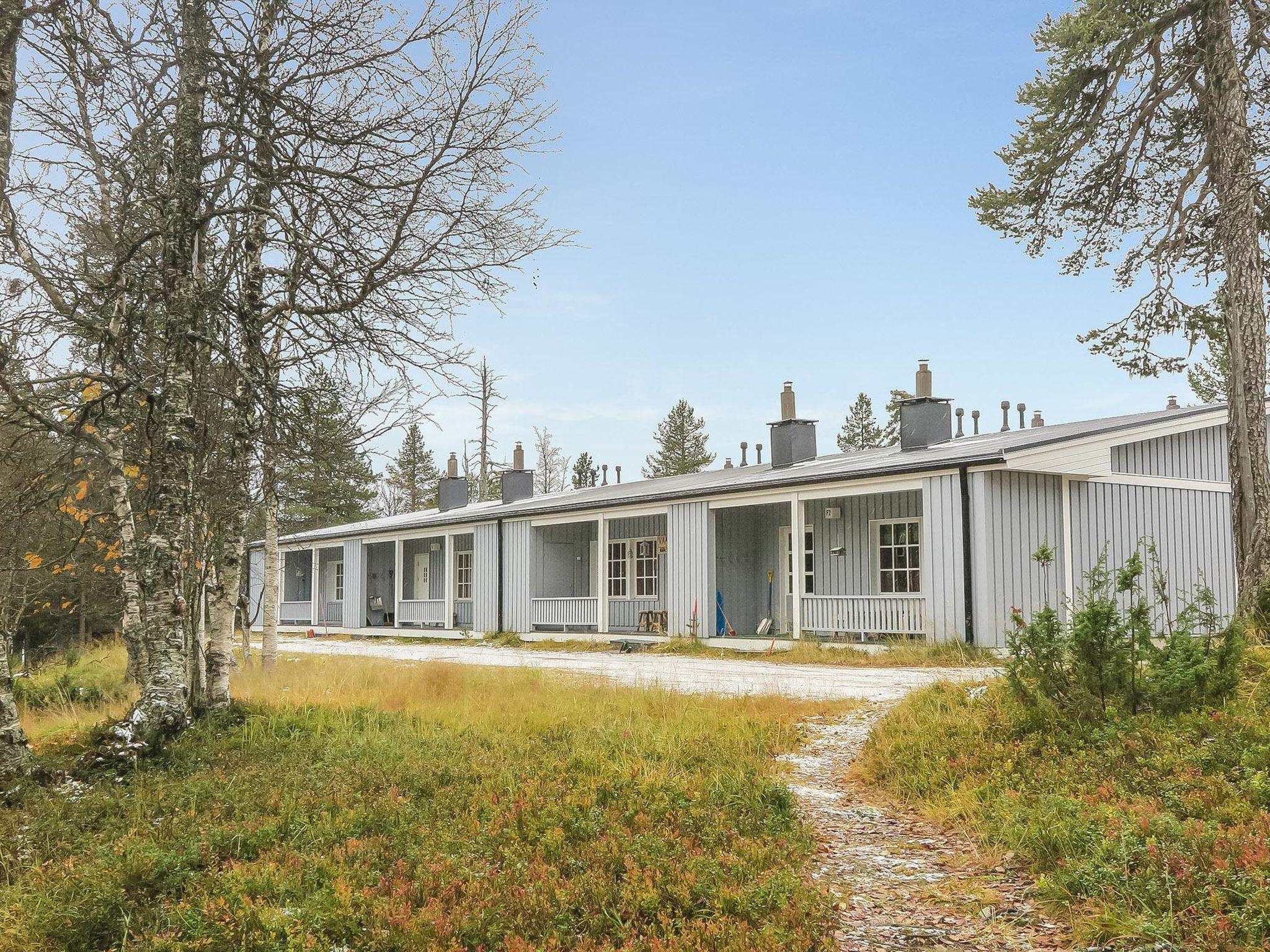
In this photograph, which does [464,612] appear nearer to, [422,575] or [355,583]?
[422,575]

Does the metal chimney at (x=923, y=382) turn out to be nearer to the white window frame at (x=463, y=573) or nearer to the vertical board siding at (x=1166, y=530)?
the vertical board siding at (x=1166, y=530)

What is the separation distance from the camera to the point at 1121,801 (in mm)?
5367

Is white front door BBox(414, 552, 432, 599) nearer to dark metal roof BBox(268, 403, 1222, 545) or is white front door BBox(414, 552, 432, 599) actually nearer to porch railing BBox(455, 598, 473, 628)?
dark metal roof BBox(268, 403, 1222, 545)

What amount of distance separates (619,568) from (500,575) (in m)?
3.47

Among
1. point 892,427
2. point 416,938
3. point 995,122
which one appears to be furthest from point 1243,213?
point 892,427

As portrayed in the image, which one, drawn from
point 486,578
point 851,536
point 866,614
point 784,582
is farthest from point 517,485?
point 866,614

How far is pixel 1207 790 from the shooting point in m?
5.30

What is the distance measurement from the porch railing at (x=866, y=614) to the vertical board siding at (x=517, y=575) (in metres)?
8.38

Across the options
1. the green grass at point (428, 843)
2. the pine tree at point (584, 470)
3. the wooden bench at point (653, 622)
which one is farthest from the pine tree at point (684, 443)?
the green grass at point (428, 843)

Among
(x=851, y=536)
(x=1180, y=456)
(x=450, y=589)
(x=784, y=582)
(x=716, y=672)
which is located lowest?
(x=716, y=672)

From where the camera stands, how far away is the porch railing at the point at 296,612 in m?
35.7

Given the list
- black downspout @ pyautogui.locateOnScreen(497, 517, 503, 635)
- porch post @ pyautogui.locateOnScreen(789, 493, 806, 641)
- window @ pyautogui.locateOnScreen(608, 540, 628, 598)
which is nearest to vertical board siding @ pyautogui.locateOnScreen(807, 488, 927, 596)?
porch post @ pyautogui.locateOnScreen(789, 493, 806, 641)

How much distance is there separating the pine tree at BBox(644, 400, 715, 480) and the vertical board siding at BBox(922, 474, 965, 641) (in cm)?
4236

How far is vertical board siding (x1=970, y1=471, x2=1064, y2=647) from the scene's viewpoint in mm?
14914
